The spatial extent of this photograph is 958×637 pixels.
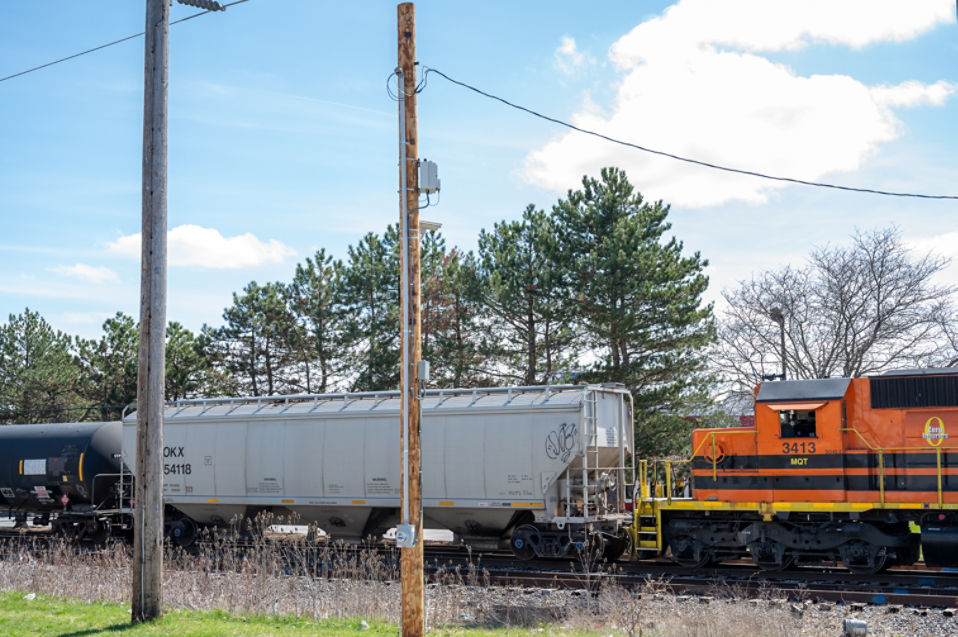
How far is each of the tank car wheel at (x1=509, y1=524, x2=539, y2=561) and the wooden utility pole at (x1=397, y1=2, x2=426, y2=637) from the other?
894 cm

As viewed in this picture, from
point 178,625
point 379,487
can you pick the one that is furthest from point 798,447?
point 178,625

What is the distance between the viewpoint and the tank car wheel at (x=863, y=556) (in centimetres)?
1552

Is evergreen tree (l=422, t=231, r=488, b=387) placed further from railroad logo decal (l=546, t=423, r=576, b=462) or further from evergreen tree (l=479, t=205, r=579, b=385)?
railroad logo decal (l=546, t=423, r=576, b=462)

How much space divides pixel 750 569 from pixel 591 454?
370cm

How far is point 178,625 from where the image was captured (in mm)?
10680

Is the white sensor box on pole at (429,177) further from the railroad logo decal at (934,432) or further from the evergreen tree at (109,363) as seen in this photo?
the evergreen tree at (109,363)

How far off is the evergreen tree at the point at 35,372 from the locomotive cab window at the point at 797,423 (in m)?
40.2

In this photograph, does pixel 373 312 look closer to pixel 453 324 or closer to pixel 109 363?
pixel 453 324

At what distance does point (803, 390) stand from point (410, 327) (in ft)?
30.1

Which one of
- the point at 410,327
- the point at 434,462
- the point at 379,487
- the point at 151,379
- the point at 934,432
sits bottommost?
the point at 379,487

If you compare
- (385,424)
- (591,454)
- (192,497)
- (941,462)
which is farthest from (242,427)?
(941,462)

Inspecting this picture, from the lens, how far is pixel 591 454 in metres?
18.1

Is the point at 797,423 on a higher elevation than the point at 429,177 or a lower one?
lower

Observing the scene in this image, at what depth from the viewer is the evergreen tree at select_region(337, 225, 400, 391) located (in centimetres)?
3612
